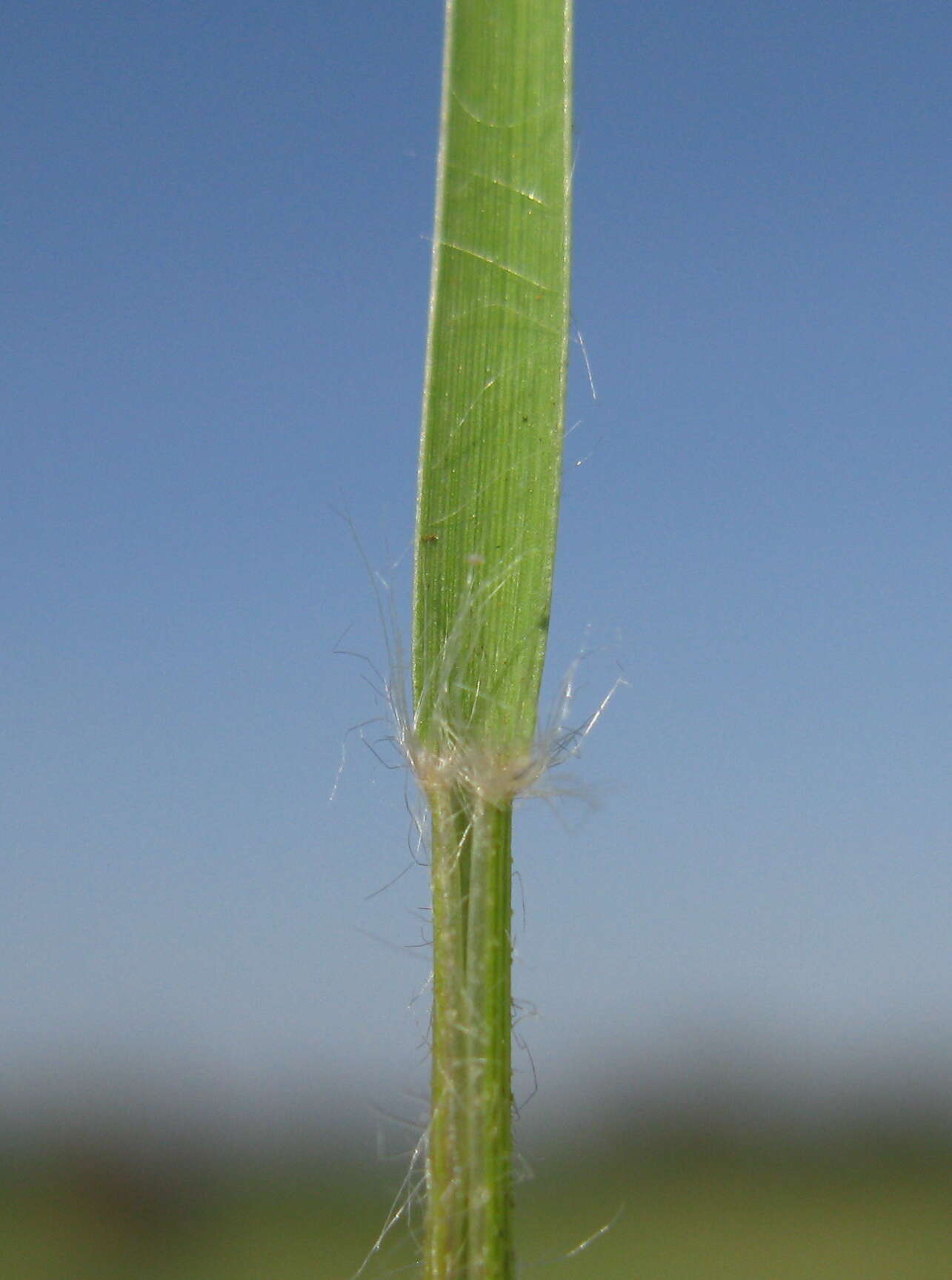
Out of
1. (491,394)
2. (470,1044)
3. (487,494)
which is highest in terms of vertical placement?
(491,394)

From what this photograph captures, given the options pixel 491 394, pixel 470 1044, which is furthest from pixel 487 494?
pixel 470 1044

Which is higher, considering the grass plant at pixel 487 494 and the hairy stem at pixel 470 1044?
the grass plant at pixel 487 494

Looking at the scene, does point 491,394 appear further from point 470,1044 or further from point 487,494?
point 470,1044

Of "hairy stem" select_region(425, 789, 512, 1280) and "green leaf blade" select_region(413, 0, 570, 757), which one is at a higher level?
"green leaf blade" select_region(413, 0, 570, 757)

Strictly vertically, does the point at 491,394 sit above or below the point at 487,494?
above

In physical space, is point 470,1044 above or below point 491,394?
below

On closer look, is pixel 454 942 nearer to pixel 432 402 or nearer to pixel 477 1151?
pixel 477 1151

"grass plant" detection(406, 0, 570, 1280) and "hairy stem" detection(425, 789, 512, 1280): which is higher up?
"grass plant" detection(406, 0, 570, 1280)

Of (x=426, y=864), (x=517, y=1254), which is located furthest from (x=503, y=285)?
(x=517, y=1254)
